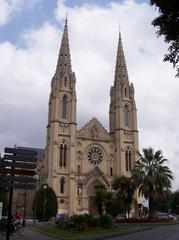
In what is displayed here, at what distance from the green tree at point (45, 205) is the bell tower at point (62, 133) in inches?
227

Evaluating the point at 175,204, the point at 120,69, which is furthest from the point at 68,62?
the point at 175,204

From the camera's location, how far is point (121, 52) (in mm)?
91188

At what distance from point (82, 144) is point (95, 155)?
146 inches

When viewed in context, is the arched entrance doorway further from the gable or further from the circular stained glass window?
the gable

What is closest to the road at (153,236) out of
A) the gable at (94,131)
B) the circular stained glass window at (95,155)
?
the circular stained glass window at (95,155)

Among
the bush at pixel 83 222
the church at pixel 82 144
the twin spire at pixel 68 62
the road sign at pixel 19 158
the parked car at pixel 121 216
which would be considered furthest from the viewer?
the twin spire at pixel 68 62

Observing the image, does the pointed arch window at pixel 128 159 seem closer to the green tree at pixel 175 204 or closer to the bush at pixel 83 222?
the green tree at pixel 175 204

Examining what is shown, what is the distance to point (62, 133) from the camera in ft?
249

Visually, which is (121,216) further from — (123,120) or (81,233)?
(81,233)

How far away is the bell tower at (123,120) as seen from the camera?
79894 mm

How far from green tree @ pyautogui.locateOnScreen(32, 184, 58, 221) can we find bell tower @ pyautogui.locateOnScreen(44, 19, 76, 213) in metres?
5.77

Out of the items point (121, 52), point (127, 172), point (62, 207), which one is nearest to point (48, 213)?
point (62, 207)

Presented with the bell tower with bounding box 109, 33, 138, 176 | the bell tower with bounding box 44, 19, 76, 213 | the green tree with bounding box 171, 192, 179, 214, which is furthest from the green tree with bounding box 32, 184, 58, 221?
the green tree with bounding box 171, 192, 179, 214

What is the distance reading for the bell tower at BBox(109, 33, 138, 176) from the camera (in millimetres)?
79894
